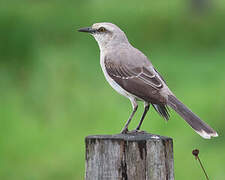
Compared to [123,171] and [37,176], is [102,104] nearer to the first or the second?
[37,176]

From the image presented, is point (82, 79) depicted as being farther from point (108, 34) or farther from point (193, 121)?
point (193, 121)

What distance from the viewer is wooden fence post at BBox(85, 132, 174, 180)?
15.5 feet

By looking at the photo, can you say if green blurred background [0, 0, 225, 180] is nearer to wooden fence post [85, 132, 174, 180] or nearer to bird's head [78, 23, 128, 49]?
bird's head [78, 23, 128, 49]

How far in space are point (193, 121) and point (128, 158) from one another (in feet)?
3.39

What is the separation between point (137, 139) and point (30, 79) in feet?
31.7

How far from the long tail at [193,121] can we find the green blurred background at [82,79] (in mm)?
3920

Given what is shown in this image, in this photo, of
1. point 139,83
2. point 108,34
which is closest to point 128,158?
point 139,83

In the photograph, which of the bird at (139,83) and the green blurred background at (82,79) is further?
the green blurred background at (82,79)

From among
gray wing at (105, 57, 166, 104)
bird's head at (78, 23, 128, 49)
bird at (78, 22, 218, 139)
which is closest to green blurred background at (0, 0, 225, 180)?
bird's head at (78, 23, 128, 49)

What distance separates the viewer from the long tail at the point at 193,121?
5.40 metres

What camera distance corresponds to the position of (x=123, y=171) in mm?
4711

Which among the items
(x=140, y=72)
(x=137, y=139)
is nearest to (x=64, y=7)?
(x=140, y=72)

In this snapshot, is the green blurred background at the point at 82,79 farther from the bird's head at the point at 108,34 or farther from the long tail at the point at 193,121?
the long tail at the point at 193,121

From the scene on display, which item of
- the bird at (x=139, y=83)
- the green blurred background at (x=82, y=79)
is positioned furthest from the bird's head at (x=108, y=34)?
the green blurred background at (x=82, y=79)
